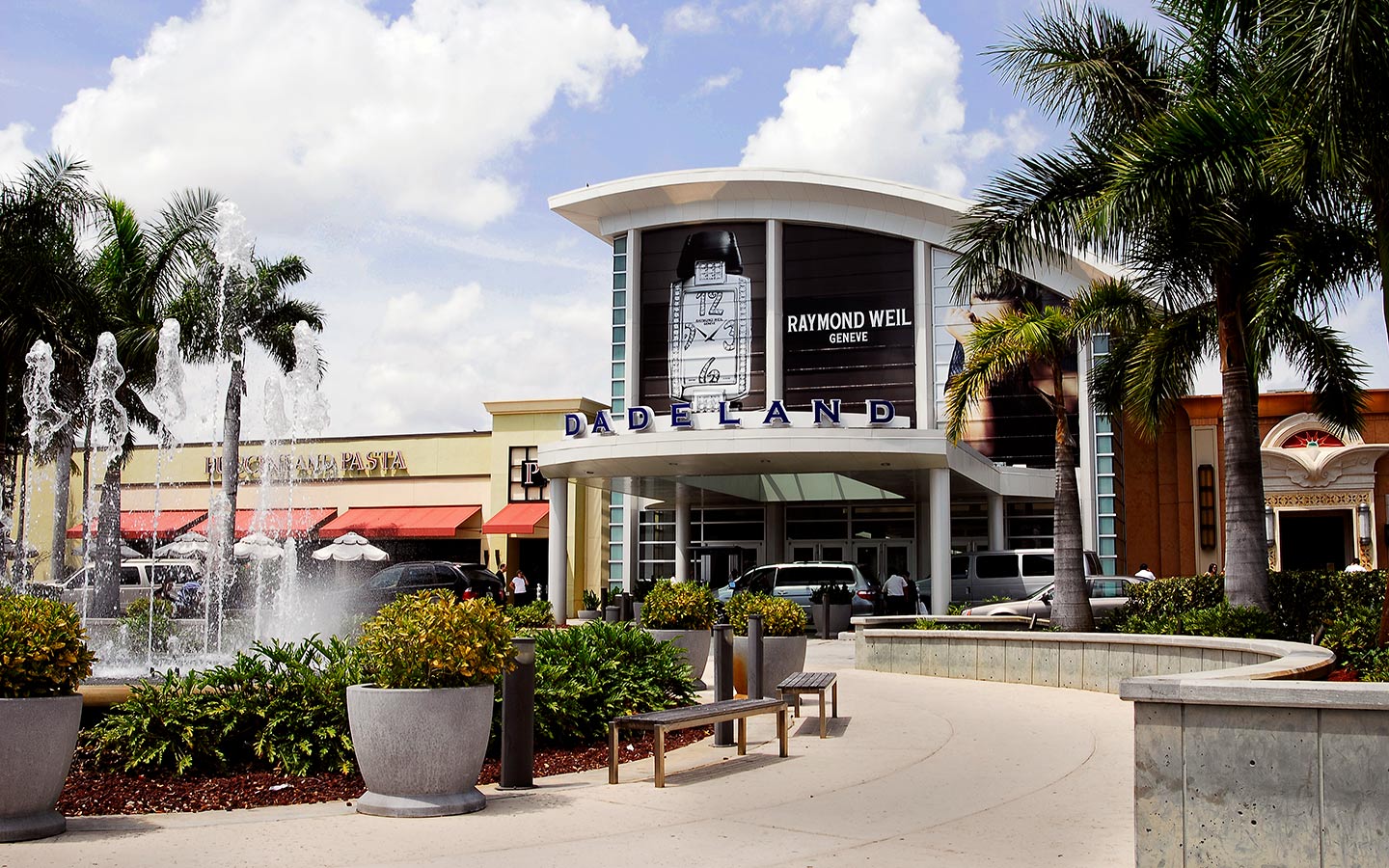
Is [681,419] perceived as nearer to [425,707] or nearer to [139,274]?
[139,274]

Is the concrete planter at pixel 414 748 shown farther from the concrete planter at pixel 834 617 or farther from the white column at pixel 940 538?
the white column at pixel 940 538

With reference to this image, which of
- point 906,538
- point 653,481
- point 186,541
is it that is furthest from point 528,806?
point 186,541

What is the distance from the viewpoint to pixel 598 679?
11.2m

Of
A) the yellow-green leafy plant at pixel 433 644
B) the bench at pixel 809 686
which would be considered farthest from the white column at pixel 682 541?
the yellow-green leafy plant at pixel 433 644

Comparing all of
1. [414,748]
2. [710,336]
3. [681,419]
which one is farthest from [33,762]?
[710,336]

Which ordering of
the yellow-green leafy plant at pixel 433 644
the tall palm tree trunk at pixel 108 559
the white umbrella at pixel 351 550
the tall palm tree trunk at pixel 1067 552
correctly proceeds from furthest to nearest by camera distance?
the white umbrella at pixel 351 550 < the tall palm tree trunk at pixel 108 559 < the tall palm tree trunk at pixel 1067 552 < the yellow-green leafy plant at pixel 433 644

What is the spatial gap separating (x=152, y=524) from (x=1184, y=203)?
44825 mm

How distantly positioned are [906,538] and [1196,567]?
30.6 feet

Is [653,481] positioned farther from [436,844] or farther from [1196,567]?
[436,844]

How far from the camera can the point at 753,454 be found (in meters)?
28.6

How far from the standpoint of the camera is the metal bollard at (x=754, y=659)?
11.9m

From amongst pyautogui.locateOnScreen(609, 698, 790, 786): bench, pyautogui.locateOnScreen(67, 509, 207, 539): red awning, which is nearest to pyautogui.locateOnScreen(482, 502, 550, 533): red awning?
pyautogui.locateOnScreen(67, 509, 207, 539): red awning

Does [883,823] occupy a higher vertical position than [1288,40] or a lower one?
lower

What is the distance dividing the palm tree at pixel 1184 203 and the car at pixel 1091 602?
233 inches
